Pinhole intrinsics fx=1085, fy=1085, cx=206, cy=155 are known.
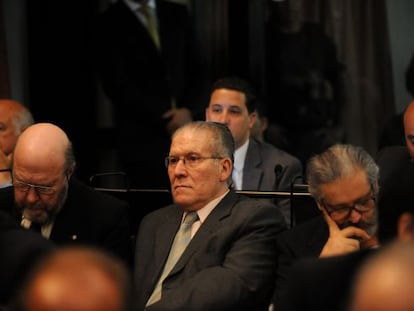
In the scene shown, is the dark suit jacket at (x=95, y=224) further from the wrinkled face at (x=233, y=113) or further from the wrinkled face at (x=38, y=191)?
the wrinkled face at (x=233, y=113)

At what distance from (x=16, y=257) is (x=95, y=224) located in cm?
157

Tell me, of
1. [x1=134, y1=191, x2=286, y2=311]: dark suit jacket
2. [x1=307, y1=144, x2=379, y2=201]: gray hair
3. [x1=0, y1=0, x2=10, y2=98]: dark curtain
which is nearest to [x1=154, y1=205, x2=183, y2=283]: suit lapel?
[x1=134, y1=191, x2=286, y2=311]: dark suit jacket

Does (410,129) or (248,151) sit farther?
(248,151)

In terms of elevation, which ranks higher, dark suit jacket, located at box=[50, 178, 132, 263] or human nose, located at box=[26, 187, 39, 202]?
human nose, located at box=[26, 187, 39, 202]

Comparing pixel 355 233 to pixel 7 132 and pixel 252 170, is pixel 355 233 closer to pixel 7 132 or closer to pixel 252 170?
pixel 252 170

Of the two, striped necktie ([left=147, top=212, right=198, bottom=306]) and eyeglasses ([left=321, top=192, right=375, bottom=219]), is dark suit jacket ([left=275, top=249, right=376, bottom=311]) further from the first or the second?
striped necktie ([left=147, top=212, right=198, bottom=306])

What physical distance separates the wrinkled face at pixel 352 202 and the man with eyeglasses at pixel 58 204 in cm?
96

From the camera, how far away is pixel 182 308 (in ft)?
13.5

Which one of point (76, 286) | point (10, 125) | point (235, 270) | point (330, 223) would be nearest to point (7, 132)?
point (10, 125)

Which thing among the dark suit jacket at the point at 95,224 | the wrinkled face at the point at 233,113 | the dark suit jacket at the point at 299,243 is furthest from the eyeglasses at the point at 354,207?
the wrinkled face at the point at 233,113

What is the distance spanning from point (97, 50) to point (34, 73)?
0.48 m

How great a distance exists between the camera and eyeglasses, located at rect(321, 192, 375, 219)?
405 cm

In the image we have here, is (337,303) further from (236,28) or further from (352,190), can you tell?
(236,28)

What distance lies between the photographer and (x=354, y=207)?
4.05 meters
